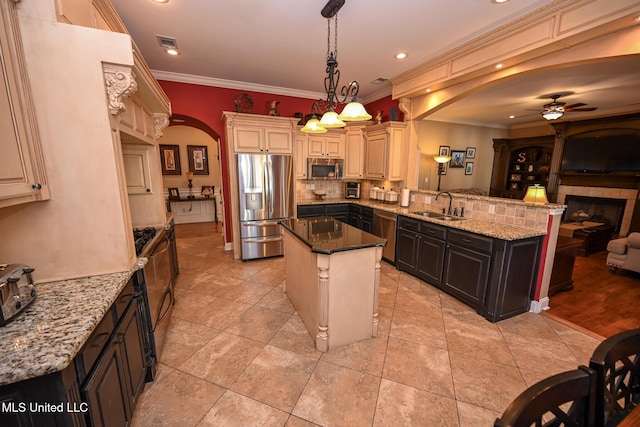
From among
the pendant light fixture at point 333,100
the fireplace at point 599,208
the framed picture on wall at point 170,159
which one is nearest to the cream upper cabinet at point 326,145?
the pendant light fixture at point 333,100

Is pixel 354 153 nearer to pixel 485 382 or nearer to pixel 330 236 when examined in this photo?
pixel 330 236

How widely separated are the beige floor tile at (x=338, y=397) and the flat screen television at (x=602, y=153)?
298 inches

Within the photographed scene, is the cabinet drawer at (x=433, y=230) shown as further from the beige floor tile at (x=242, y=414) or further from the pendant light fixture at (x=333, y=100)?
the beige floor tile at (x=242, y=414)

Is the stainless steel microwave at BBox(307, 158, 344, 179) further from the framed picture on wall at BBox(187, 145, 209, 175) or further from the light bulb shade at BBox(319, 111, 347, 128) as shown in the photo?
the framed picture on wall at BBox(187, 145, 209, 175)

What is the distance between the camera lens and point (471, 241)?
2.79 meters

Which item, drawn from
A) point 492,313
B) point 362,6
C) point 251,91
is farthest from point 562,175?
point 251,91

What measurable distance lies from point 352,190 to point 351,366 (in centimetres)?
366

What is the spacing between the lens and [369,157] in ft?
15.9

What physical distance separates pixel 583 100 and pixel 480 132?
2.48m

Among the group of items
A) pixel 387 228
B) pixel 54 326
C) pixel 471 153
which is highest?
pixel 471 153

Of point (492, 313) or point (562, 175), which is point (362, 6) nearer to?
point (492, 313)

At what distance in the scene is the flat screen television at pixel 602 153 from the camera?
551 centimetres

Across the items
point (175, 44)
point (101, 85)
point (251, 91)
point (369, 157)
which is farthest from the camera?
point (369, 157)

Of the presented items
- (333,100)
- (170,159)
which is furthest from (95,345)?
(170,159)
